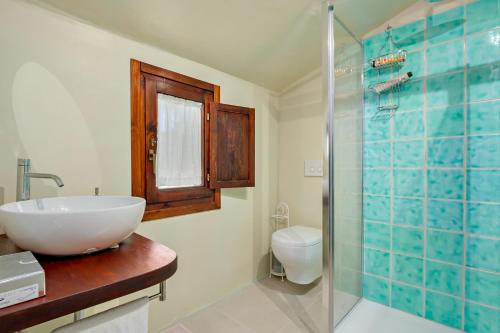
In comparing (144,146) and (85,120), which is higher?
(85,120)

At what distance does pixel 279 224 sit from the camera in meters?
2.47

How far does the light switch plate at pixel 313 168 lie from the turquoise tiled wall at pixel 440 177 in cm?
44

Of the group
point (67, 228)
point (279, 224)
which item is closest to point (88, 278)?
point (67, 228)

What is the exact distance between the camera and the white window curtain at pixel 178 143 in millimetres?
1617

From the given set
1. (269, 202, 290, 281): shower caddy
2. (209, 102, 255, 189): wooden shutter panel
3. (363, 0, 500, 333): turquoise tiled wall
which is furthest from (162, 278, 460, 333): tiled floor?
(209, 102, 255, 189): wooden shutter panel

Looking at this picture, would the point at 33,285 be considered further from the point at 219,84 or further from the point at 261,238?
the point at 261,238

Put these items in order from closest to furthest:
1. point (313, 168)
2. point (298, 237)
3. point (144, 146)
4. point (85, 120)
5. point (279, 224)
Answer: point (85, 120) < point (144, 146) < point (298, 237) < point (313, 168) < point (279, 224)

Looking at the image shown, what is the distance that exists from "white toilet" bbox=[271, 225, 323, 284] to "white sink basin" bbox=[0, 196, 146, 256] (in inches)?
50.0

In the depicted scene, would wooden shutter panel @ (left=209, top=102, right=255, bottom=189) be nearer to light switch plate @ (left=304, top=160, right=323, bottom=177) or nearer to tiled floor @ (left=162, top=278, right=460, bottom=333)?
light switch plate @ (left=304, top=160, right=323, bottom=177)

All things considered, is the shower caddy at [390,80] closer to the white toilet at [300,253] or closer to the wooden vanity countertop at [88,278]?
the white toilet at [300,253]

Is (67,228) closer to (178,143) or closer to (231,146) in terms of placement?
(178,143)

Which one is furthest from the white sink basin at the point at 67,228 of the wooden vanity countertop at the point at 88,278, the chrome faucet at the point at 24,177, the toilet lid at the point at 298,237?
the toilet lid at the point at 298,237

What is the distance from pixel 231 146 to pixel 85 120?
0.98 metres

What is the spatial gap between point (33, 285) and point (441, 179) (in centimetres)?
196
